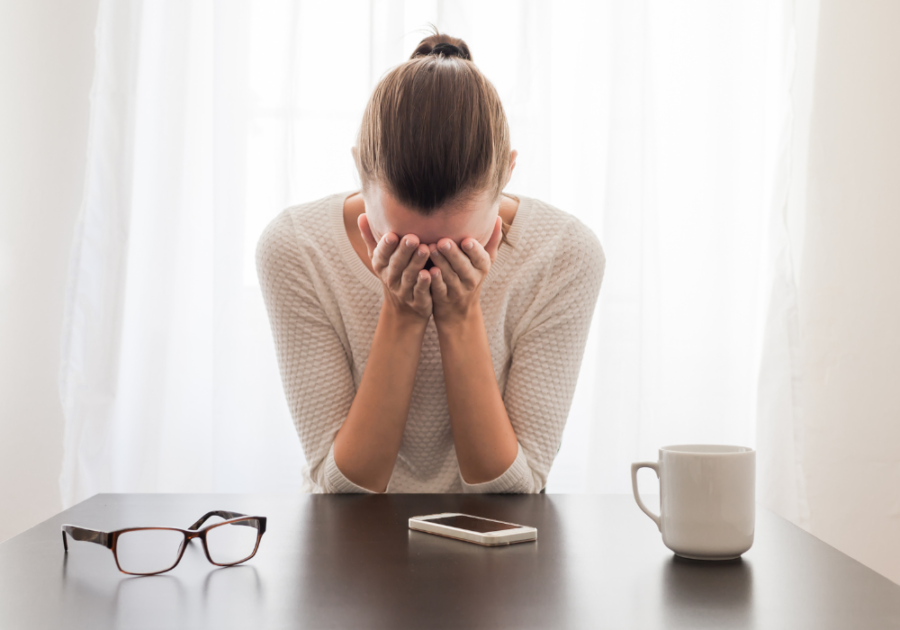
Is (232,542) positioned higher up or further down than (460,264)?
further down

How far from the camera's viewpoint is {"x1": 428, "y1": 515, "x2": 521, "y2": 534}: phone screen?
61 centimetres

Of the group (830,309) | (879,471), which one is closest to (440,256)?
(830,309)

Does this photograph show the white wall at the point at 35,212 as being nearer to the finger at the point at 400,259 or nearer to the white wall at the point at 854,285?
the finger at the point at 400,259

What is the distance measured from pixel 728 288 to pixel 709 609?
139 centimetres

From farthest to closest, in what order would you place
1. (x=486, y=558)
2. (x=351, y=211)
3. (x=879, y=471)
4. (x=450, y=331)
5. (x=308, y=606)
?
(x=879, y=471), (x=351, y=211), (x=450, y=331), (x=486, y=558), (x=308, y=606)

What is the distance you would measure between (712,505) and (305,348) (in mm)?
636

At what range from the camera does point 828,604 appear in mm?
464

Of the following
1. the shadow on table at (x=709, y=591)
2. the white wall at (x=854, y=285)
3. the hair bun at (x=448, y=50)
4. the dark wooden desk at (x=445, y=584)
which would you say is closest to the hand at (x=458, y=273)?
the hair bun at (x=448, y=50)

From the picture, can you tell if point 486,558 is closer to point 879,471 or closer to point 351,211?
point 351,211

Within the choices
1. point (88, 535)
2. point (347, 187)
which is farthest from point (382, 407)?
point (347, 187)

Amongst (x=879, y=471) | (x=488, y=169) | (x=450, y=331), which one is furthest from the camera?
(x=879, y=471)

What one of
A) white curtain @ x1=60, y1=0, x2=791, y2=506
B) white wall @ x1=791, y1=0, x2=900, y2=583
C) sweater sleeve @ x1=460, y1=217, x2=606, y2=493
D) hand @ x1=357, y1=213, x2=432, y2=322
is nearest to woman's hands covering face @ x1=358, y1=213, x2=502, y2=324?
hand @ x1=357, y1=213, x2=432, y2=322

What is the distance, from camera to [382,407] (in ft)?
3.22

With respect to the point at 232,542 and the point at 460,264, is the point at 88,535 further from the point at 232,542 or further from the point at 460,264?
the point at 460,264
